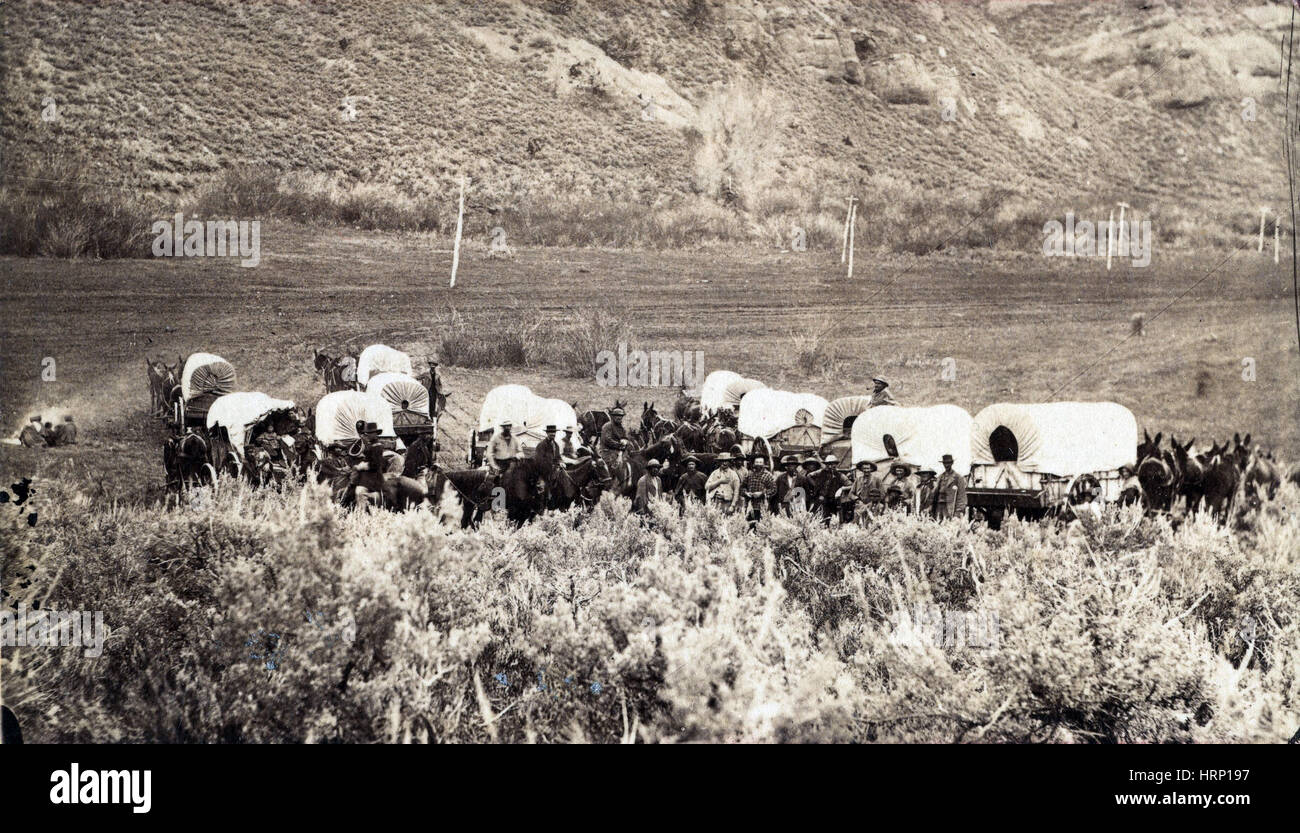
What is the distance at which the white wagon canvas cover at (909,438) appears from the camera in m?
10.6

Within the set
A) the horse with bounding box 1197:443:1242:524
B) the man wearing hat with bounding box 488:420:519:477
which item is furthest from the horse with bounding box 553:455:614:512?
the horse with bounding box 1197:443:1242:524

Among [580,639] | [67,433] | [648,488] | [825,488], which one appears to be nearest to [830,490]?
[825,488]

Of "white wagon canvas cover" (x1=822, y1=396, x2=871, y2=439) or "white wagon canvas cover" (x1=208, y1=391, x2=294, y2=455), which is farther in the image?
"white wagon canvas cover" (x1=822, y1=396, x2=871, y2=439)

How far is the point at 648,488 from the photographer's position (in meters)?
Answer: 10.2

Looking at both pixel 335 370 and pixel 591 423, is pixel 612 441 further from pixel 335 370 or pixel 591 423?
pixel 335 370

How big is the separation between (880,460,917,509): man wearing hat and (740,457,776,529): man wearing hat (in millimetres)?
1168

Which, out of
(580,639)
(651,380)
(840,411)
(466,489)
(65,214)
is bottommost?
(580,639)

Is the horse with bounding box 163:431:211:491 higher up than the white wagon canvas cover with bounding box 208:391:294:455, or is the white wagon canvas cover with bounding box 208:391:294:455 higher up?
the white wagon canvas cover with bounding box 208:391:294:455

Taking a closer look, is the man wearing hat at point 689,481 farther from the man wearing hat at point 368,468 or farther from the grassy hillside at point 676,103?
the man wearing hat at point 368,468

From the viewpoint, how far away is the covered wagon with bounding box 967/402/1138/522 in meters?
10.7

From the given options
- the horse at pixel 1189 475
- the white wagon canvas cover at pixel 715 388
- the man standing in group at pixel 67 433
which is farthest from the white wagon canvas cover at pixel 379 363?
the horse at pixel 1189 475

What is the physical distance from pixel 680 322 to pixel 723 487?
1.77 m

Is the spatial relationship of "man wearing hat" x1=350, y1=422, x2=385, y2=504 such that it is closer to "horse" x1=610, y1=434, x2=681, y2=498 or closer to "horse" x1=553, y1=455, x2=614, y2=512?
"horse" x1=553, y1=455, x2=614, y2=512

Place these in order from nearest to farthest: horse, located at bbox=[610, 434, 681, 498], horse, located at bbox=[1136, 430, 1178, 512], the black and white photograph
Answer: the black and white photograph < horse, located at bbox=[610, 434, 681, 498] < horse, located at bbox=[1136, 430, 1178, 512]
